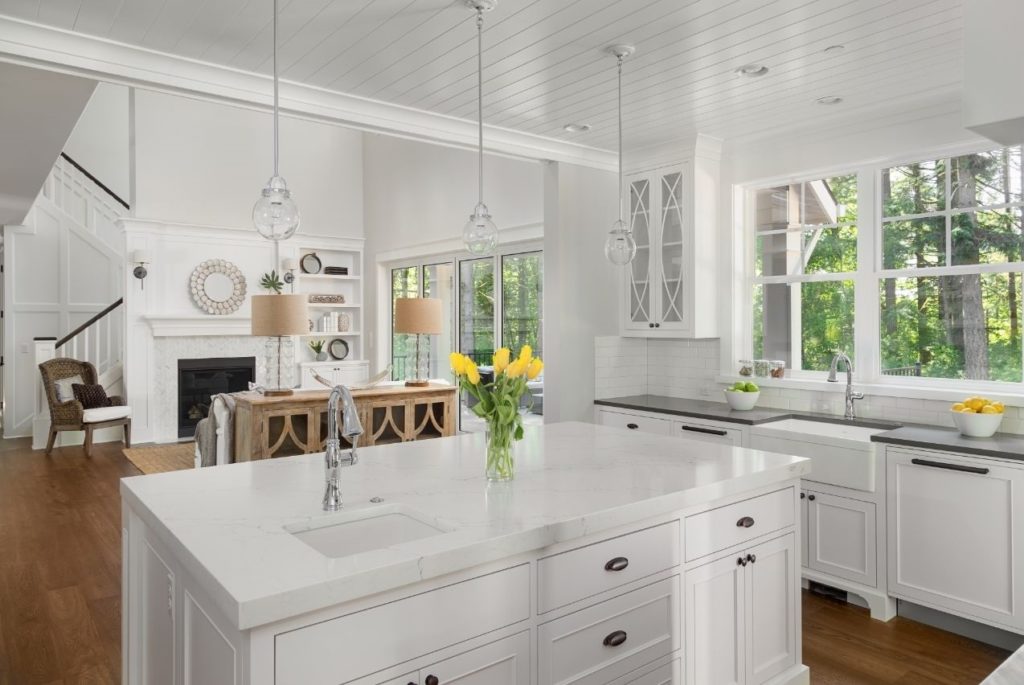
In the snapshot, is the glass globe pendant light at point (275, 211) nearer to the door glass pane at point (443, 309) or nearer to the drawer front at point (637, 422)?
the drawer front at point (637, 422)

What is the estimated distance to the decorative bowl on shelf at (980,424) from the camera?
3.38 meters

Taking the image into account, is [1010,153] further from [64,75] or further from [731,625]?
[64,75]

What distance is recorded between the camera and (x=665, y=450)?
9.37ft

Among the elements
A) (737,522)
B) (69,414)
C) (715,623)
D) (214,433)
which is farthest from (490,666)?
(69,414)

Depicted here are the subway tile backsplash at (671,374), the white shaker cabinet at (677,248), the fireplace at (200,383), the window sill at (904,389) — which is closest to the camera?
the window sill at (904,389)

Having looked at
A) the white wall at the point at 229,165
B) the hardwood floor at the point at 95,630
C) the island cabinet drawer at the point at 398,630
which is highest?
the white wall at the point at 229,165

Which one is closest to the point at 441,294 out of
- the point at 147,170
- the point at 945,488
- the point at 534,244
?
the point at 534,244

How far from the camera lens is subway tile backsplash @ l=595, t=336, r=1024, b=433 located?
4570 millimetres

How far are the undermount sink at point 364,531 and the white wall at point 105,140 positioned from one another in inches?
400

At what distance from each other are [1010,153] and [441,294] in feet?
19.6

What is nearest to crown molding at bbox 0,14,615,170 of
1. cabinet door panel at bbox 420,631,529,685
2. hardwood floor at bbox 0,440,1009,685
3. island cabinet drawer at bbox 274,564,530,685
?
hardwood floor at bbox 0,440,1009,685

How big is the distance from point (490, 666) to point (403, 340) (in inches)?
309

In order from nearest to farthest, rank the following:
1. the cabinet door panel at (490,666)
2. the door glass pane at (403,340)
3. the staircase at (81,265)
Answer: the cabinet door panel at (490,666) → the staircase at (81,265) → the door glass pane at (403,340)

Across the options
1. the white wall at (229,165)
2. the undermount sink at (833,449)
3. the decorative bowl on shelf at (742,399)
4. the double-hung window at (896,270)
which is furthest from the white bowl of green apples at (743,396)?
the white wall at (229,165)
